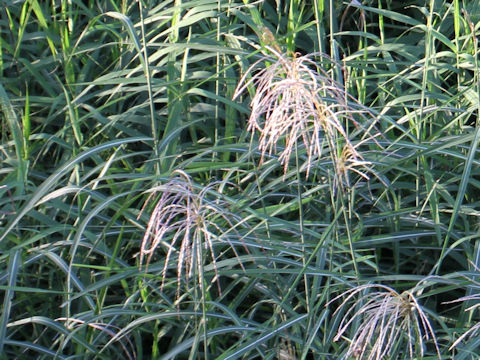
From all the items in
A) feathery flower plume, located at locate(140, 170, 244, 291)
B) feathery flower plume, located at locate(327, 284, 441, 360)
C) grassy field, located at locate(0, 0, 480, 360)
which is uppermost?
feathery flower plume, located at locate(140, 170, 244, 291)

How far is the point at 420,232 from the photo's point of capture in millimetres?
1776

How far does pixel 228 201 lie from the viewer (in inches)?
65.7

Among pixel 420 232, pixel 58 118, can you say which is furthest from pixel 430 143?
pixel 58 118

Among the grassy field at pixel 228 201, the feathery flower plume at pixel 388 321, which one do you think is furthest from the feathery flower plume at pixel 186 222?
the feathery flower plume at pixel 388 321

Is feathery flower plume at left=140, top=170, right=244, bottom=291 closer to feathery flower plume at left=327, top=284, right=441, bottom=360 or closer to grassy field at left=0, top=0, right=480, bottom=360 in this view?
grassy field at left=0, top=0, right=480, bottom=360

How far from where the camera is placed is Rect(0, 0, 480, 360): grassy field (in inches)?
59.7

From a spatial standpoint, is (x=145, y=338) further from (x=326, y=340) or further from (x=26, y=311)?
(x=326, y=340)

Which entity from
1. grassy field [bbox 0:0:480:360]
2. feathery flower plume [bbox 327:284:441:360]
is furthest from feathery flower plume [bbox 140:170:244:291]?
feathery flower plume [bbox 327:284:441:360]

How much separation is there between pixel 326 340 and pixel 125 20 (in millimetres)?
742

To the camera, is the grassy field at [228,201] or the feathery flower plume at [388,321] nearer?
the feathery flower plume at [388,321]

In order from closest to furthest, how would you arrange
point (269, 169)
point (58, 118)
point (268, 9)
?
1. point (269, 169)
2. point (58, 118)
3. point (268, 9)

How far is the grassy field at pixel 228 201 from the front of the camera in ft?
4.98

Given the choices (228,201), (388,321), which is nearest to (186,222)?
(388,321)

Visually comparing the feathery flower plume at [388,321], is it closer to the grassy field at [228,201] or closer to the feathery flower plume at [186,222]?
the grassy field at [228,201]
